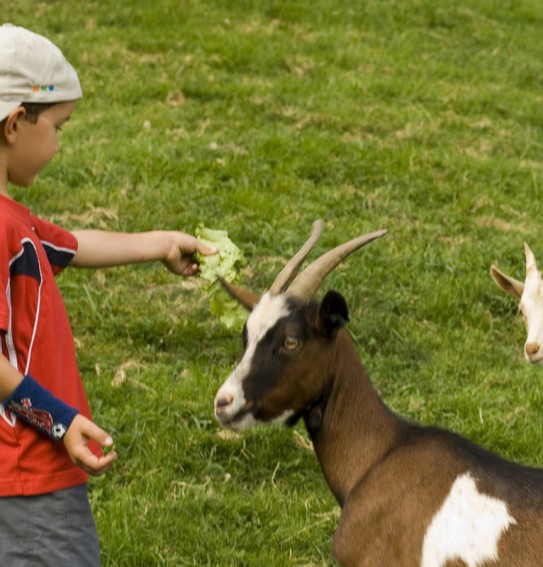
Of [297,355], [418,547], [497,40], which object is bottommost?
[497,40]

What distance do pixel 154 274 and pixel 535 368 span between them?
268cm

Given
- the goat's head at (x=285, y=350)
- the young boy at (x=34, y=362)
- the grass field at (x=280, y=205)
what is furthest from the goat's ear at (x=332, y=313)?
the grass field at (x=280, y=205)

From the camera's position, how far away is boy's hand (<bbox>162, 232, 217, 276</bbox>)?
13.3 feet

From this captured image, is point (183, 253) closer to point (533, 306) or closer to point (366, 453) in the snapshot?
point (366, 453)

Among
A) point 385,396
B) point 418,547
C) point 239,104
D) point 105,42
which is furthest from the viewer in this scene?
point 105,42

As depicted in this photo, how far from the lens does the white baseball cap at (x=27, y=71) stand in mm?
3279

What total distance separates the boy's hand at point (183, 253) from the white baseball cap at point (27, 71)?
86 centimetres

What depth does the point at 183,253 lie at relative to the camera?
4.14 metres

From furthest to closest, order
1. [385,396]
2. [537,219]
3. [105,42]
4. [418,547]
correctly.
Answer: [105,42]
[537,219]
[385,396]
[418,547]

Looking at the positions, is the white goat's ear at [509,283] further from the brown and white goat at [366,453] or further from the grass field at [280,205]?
the brown and white goat at [366,453]

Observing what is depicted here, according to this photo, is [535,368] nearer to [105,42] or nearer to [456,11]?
[105,42]

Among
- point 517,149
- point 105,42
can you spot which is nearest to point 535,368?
point 517,149

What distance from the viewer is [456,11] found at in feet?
47.9

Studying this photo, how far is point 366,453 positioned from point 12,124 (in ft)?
6.00
